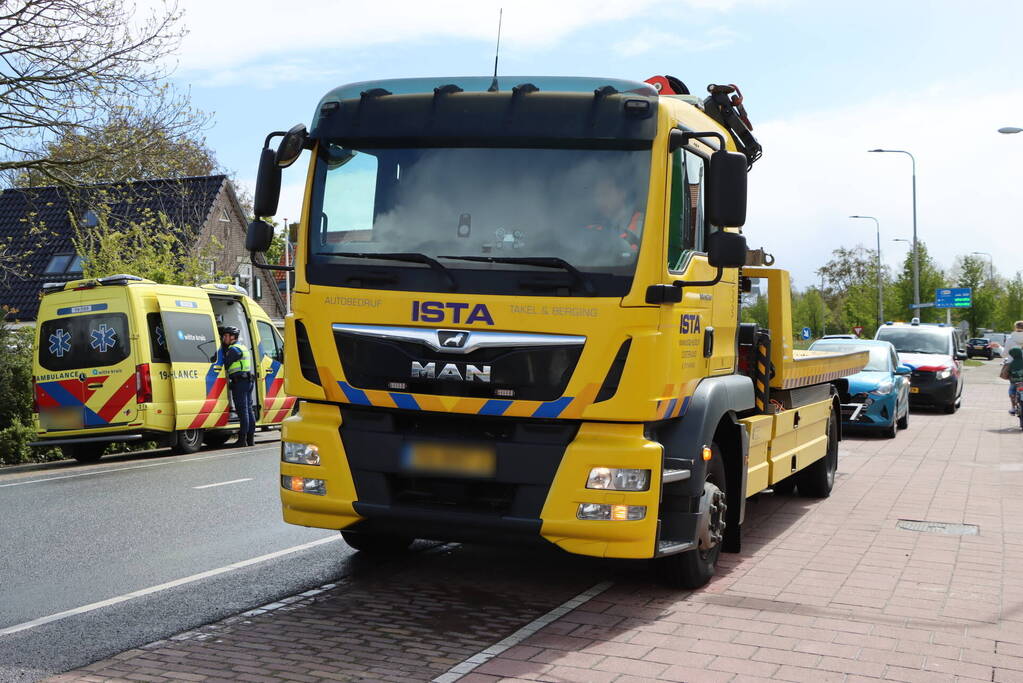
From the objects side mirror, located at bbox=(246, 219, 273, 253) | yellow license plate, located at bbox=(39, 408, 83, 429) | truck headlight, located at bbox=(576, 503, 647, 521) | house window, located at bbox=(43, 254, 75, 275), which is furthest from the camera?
house window, located at bbox=(43, 254, 75, 275)

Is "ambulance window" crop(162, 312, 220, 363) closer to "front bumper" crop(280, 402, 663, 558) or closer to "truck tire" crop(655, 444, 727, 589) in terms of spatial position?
"front bumper" crop(280, 402, 663, 558)

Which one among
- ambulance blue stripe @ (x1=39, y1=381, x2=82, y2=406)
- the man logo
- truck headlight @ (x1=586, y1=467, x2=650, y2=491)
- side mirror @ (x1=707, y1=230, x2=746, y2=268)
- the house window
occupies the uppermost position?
the house window

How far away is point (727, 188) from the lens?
6020mm

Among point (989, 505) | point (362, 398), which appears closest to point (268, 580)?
point (362, 398)

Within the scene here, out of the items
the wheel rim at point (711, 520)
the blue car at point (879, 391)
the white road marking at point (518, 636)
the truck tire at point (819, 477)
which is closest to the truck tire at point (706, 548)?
the wheel rim at point (711, 520)

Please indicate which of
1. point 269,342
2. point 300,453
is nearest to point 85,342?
point 269,342

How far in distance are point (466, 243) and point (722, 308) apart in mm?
1968

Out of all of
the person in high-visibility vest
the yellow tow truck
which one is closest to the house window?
the person in high-visibility vest

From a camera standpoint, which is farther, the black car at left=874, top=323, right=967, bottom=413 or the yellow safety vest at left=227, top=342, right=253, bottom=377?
the black car at left=874, top=323, right=967, bottom=413

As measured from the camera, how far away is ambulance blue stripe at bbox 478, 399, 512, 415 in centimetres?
588

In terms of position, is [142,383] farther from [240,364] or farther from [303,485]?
[303,485]

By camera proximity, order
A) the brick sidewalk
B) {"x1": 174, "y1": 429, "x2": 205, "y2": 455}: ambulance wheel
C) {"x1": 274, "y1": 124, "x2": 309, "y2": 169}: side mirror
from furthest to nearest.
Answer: {"x1": 174, "y1": 429, "x2": 205, "y2": 455}: ambulance wheel
{"x1": 274, "y1": 124, "x2": 309, "y2": 169}: side mirror
the brick sidewalk

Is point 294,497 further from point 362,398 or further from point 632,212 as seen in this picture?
point 632,212

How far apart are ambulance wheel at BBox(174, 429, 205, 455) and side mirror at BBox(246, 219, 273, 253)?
420 inches
